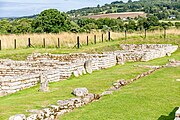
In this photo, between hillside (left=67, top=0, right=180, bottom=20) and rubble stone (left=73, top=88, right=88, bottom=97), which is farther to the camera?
hillside (left=67, top=0, right=180, bottom=20)

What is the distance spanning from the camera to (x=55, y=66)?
24078mm

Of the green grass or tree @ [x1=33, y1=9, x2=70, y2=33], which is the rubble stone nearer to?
the green grass

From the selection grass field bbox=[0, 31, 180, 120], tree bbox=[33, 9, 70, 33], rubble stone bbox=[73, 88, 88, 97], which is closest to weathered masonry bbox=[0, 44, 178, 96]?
grass field bbox=[0, 31, 180, 120]

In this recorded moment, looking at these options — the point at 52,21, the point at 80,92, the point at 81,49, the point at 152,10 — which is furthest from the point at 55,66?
the point at 152,10

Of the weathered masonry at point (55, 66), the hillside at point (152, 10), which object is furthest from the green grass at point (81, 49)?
the hillside at point (152, 10)

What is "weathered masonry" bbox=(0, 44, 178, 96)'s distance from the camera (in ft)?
60.6

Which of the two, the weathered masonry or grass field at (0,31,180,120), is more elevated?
the weathered masonry

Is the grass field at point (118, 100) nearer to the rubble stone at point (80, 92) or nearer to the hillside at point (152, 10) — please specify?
the rubble stone at point (80, 92)

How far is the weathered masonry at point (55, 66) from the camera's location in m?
18.5

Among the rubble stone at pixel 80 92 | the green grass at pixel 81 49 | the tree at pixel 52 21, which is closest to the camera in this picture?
the rubble stone at pixel 80 92

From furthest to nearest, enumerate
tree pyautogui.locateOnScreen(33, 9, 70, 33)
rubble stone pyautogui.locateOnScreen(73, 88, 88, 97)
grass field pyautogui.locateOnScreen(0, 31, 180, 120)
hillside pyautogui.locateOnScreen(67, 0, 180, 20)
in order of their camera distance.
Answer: hillside pyautogui.locateOnScreen(67, 0, 180, 20) < tree pyautogui.locateOnScreen(33, 9, 70, 33) < rubble stone pyautogui.locateOnScreen(73, 88, 88, 97) < grass field pyautogui.locateOnScreen(0, 31, 180, 120)

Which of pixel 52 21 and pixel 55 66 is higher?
pixel 52 21

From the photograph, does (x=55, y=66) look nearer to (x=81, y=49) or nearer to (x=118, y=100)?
(x=118, y=100)

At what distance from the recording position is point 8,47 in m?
37.6
